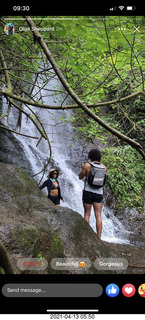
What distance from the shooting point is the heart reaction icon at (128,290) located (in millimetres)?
1499

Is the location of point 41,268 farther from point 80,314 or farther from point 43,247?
point 80,314

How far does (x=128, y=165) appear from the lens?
31.4ft

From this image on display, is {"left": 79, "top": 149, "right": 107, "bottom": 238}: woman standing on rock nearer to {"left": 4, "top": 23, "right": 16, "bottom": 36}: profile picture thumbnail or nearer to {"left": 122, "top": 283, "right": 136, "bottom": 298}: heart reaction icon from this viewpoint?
{"left": 122, "top": 283, "right": 136, "bottom": 298}: heart reaction icon

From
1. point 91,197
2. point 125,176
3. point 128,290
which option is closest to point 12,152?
point 91,197

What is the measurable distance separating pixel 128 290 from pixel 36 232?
979 mm

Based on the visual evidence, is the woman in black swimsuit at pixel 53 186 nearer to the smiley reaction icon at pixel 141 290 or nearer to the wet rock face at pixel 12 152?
the wet rock face at pixel 12 152

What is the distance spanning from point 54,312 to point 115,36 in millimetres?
2265

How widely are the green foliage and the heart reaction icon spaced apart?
697cm

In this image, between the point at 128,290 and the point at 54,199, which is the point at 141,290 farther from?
the point at 54,199

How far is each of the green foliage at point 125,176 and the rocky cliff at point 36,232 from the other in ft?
14.3

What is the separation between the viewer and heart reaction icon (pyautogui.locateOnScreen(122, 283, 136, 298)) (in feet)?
4.92

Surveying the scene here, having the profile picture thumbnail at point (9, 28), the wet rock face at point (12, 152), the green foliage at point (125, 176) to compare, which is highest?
the profile picture thumbnail at point (9, 28)
